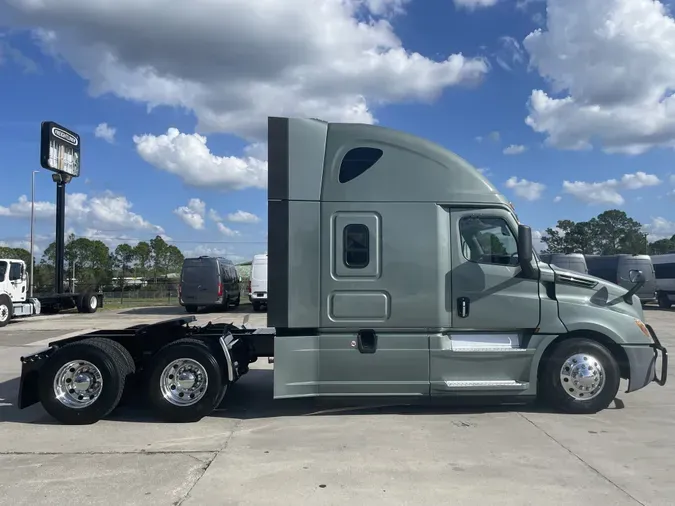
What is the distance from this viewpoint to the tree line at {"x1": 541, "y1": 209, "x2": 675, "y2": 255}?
70.2 m

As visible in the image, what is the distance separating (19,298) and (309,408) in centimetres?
1945

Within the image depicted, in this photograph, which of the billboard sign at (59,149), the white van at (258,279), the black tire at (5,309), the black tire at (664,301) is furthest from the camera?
the black tire at (664,301)

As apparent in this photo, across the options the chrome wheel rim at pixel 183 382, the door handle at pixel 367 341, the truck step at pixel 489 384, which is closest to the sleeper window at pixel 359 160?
the door handle at pixel 367 341

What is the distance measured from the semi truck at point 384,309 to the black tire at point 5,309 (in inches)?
641

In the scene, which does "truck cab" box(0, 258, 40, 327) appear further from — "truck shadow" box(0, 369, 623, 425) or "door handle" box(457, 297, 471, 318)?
"door handle" box(457, 297, 471, 318)

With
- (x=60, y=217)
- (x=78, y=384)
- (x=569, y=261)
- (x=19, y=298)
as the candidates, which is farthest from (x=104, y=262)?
(x=78, y=384)

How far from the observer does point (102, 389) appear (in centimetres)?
681

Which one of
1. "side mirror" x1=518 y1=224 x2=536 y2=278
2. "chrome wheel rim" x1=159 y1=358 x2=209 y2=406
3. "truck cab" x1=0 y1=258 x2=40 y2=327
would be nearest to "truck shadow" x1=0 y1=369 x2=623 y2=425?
"chrome wheel rim" x1=159 y1=358 x2=209 y2=406

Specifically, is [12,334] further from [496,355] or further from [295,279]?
[496,355]

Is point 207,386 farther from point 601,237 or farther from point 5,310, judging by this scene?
point 601,237

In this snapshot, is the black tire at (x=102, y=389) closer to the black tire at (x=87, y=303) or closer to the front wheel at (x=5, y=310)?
the front wheel at (x=5, y=310)

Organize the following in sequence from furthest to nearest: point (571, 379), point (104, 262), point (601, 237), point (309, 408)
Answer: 1. point (601, 237)
2. point (104, 262)
3. point (309, 408)
4. point (571, 379)

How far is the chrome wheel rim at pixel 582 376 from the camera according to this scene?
7.02 m

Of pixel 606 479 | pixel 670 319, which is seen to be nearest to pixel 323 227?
pixel 606 479
